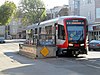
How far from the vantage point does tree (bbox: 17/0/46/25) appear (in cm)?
9681

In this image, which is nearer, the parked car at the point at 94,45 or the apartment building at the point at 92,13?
the parked car at the point at 94,45

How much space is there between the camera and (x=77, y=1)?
227ft

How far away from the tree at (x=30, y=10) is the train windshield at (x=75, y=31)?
68.1 m

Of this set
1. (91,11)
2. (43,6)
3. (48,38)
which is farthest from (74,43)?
(43,6)

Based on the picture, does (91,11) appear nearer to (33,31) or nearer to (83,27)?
(33,31)

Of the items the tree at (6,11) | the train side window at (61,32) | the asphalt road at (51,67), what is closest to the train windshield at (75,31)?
the train side window at (61,32)

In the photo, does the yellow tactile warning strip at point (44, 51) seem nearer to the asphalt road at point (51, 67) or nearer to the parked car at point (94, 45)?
the asphalt road at point (51, 67)

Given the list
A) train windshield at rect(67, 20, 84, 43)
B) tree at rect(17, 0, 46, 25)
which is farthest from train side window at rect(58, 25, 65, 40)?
tree at rect(17, 0, 46, 25)

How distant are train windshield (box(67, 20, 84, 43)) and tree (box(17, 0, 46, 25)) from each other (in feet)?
223

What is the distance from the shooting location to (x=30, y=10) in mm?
98625

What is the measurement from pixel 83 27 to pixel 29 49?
514cm

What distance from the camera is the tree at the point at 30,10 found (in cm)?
9681

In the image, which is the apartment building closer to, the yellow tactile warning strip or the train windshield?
the train windshield

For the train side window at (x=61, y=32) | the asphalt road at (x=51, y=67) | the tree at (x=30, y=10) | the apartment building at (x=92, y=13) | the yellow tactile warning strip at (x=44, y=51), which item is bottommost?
the asphalt road at (x=51, y=67)
